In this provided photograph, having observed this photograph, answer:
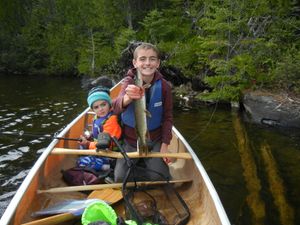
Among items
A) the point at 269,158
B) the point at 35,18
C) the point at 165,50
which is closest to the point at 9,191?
the point at 269,158

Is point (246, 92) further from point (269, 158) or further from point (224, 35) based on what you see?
point (269, 158)

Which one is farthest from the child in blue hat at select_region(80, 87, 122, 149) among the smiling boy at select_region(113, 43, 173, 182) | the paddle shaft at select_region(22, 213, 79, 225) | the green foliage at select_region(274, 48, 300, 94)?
the green foliage at select_region(274, 48, 300, 94)

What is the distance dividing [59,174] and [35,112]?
1063 cm

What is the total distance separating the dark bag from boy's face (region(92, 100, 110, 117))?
872 mm

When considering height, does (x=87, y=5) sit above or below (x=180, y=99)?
above

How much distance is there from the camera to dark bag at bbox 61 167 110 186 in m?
5.60

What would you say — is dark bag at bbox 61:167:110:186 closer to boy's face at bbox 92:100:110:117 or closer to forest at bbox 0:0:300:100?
boy's face at bbox 92:100:110:117

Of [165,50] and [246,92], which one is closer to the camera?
[246,92]

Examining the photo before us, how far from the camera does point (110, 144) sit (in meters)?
5.14

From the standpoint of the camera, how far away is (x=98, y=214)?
3.85m

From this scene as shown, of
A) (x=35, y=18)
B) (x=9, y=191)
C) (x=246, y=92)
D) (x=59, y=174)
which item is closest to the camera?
(x=59, y=174)

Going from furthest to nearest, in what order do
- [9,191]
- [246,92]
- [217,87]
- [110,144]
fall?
[217,87]
[246,92]
[9,191]
[110,144]

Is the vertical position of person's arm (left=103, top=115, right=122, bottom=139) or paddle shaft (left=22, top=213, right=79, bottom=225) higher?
person's arm (left=103, top=115, right=122, bottom=139)

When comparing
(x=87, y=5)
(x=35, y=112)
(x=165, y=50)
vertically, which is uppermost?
(x=87, y=5)
